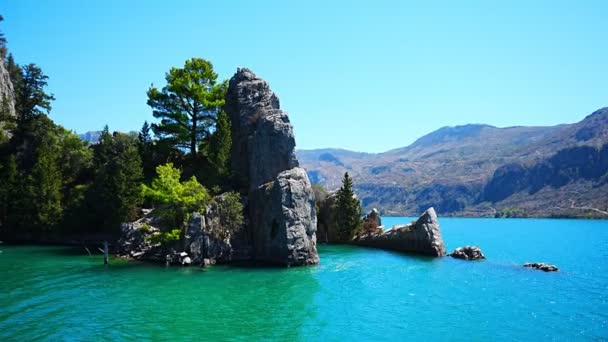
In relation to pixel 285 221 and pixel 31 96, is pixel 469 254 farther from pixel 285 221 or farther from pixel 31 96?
pixel 31 96

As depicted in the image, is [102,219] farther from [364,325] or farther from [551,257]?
[551,257]

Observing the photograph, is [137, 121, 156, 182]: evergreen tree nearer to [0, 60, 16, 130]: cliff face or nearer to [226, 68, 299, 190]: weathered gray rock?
[226, 68, 299, 190]: weathered gray rock

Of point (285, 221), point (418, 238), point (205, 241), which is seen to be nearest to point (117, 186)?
point (205, 241)

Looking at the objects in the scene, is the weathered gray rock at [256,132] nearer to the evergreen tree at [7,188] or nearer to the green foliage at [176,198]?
the green foliage at [176,198]

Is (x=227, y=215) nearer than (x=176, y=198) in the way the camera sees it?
No

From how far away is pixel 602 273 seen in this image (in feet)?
170

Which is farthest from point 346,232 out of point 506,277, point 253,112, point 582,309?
point 582,309

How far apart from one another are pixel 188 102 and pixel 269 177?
24308 millimetres

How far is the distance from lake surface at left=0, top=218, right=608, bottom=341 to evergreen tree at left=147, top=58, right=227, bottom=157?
2544 centimetres

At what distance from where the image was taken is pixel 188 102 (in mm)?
73125

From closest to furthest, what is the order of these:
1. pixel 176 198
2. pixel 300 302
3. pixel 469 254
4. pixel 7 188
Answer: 1. pixel 300 302
2. pixel 176 198
3. pixel 469 254
4. pixel 7 188

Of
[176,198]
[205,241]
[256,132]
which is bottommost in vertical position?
[205,241]

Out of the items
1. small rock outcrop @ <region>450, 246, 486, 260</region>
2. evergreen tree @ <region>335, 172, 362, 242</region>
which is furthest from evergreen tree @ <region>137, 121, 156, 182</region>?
small rock outcrop @ <region>450, 246, 486, 260</region>

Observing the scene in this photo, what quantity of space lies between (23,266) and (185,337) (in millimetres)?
33734
